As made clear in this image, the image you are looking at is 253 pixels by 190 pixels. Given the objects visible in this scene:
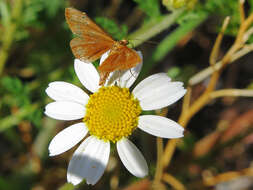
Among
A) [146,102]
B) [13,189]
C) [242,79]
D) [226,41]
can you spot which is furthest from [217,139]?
[13,189]

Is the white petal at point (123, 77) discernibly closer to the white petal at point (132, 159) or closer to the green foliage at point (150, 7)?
the white petal at point (132, 159)

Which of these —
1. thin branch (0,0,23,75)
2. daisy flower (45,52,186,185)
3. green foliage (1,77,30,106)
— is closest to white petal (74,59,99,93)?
daisy flower (45,52,186,185)

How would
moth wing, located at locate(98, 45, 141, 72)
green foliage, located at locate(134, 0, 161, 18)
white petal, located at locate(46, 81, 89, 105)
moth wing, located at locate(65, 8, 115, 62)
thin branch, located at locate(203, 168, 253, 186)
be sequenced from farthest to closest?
thin branch, located at locate(203, 168, 253, 186) < green foliage, located at locate(134, 0, 161, 18) < white petal, located at locate(46, 81, 89, 105) < moth wing, located at locate(65, 8, 115, 62) < moth wing, located at locate(98, 45, 141, 72)

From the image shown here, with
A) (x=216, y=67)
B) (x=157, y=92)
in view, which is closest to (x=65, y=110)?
(x=157, y=92)

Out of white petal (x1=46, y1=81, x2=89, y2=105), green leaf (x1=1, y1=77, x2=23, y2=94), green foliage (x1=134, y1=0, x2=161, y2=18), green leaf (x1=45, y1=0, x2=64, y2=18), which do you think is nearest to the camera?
white petal (x1=46, y1=81, x2=89, y2=105)

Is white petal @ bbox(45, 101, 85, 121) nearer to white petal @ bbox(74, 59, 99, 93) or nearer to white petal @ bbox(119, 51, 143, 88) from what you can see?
white petal @ bbox(74, 59, 99, 93)

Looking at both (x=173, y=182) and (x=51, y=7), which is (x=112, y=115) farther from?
(x=51, y=7)

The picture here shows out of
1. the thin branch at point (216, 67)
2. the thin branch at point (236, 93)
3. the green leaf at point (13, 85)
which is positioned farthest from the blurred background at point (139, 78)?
the thin branch at point (236, 93)
